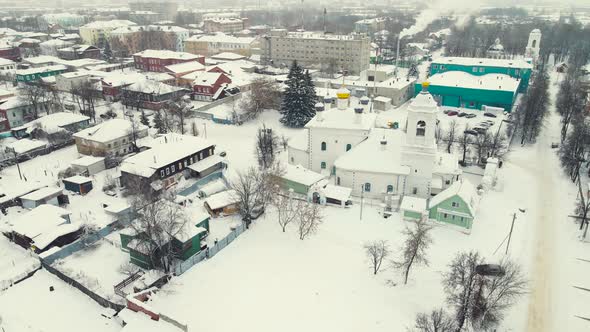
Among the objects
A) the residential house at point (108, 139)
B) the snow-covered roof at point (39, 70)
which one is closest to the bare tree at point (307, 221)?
the residential house at point (108, 139)

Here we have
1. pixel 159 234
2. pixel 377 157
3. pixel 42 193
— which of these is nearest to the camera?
pixel 159 234

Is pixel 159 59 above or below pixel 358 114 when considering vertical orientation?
below

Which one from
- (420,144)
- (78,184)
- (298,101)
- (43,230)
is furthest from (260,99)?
(43,230)

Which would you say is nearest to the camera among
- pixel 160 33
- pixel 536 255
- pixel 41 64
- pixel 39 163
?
pixel 536 255

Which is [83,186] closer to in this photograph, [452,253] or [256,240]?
[256,240]

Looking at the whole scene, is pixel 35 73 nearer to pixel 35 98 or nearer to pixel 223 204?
pixel 35 98

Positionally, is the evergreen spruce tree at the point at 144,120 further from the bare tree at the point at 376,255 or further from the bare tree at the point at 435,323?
the bare tree at the point at 435,323

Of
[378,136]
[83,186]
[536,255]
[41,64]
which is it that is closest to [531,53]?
[378,136]
